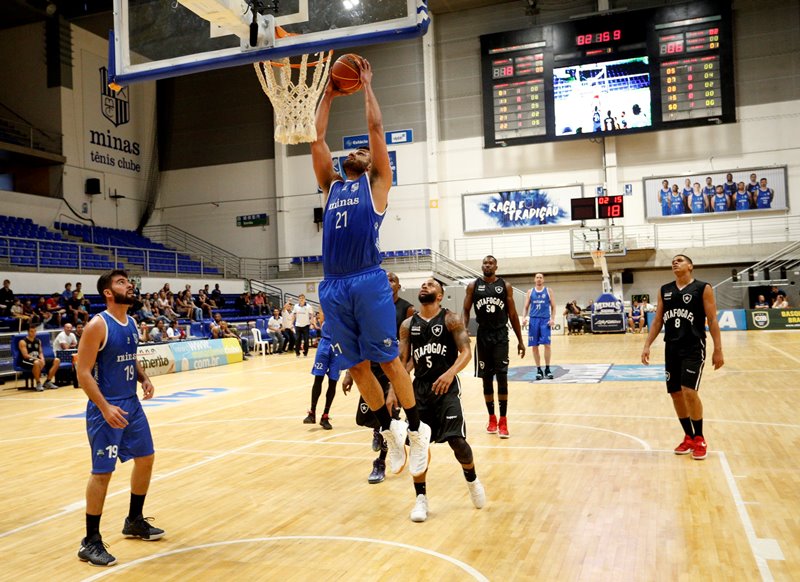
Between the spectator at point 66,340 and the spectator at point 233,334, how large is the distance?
17.5ft

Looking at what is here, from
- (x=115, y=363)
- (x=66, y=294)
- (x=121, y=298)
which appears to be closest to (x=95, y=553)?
(x=115, y=363)

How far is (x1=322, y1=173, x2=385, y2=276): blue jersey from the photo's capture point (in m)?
4.23

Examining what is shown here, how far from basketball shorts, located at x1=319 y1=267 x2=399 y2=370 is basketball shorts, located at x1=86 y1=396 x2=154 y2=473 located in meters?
1.26

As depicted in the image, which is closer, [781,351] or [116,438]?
[116,438]

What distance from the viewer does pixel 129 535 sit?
4.26 m

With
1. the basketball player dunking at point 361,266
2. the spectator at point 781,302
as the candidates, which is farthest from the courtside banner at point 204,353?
the spectator at point 781,302

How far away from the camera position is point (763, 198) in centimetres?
2500

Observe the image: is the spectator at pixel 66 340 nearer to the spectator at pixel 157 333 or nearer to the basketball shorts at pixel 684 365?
the spectator at pixel 157 333

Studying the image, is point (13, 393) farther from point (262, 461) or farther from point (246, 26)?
point (246, 26)

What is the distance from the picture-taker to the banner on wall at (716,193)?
82.0 feet

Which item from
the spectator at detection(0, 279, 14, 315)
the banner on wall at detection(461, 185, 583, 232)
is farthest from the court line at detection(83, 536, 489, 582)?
the banner on wall at detection(461, 185, 583, 232)

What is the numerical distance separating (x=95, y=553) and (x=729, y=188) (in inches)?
1026

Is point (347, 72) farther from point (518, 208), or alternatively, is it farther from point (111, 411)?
point (518, 208)

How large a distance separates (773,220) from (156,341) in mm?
21749
